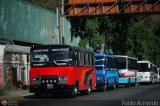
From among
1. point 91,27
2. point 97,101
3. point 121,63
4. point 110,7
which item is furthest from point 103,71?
point 91,27

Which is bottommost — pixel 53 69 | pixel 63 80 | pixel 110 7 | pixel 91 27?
pixel 63 80

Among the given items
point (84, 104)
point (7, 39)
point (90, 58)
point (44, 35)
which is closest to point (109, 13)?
point (44, 35)

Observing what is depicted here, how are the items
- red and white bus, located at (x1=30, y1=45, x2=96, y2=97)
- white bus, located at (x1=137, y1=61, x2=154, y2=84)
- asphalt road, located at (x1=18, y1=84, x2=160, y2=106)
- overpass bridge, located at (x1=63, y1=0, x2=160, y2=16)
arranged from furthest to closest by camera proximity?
white bus, located at (x1=137, y1=61, x2=154, y2=84) < overpass bridge, located at (x1=63, y1=0, x2=160, y2=16) < red and white bus, located at (x1=30, y1=45, x2=96, y2=97) < asphalt road, located at (x1=18, y1=84, x2=160, y2=106)

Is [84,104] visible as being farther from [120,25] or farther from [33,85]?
[120,25]

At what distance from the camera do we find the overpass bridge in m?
50.3

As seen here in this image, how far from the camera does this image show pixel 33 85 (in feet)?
90.0

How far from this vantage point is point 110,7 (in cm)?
5144

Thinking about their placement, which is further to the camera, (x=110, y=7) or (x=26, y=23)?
(x=110, y=7)

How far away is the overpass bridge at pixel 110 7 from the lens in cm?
5034

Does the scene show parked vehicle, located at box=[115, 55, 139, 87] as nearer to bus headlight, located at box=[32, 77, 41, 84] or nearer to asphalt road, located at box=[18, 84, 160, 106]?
asphalt road, located at box=[18, 84, 160, 106]

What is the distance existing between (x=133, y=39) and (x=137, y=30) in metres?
1.43

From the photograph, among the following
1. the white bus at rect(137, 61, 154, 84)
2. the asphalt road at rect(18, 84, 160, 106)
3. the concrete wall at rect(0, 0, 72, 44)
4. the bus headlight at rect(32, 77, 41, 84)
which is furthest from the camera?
the white bus at rect(137, 61, 154, 84)

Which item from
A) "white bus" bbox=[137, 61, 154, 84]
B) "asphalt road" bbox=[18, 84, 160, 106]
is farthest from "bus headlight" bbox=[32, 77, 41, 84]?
"white bus" bbox=[137, 61, 154, 84]

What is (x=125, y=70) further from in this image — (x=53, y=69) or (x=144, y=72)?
(x=53, y=69)
